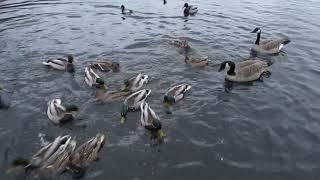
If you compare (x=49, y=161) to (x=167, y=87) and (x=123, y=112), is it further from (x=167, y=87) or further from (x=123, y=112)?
(x=167, y=87)

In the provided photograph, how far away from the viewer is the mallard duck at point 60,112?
43.9ft

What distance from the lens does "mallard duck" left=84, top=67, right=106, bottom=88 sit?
1545 cm

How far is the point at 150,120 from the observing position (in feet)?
43.5

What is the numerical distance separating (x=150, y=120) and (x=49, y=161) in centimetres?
359

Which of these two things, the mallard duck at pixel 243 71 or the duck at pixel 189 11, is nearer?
the mallard duck at pixel 243 71

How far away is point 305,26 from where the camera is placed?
25703 millimetres

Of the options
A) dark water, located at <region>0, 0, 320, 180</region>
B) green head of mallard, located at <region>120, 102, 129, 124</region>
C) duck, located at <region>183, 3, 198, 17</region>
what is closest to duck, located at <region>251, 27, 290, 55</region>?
dark water, located at <region>0, 0, 320, 180</region>

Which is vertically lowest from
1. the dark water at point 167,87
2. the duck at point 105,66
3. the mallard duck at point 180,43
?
the dark water at point 167,87

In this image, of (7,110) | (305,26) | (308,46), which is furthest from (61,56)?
(305,26)

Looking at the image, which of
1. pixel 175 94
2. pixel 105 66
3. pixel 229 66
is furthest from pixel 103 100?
pixel 229 66

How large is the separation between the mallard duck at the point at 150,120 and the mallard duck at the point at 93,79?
7.82ft

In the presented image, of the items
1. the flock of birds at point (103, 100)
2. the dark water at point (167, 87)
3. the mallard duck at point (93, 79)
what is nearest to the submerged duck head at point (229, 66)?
the flock of birds at point (103, 100)

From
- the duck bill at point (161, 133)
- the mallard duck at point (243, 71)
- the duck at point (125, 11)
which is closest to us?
the duck bill at point (161, 133)

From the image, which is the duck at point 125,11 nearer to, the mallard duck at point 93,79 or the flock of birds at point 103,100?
the flock of birds at point 103,100
